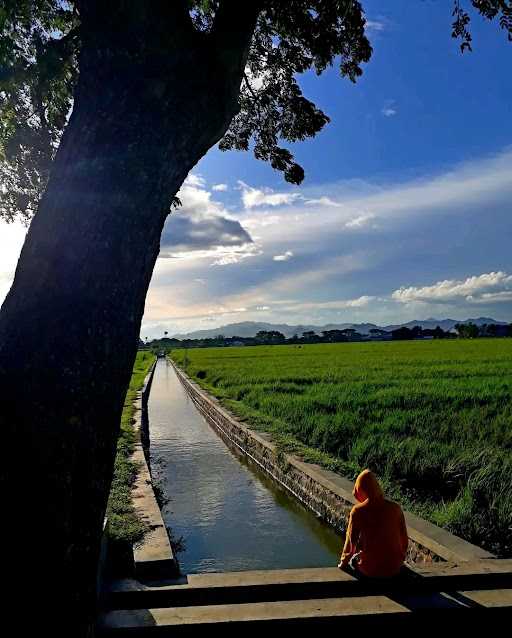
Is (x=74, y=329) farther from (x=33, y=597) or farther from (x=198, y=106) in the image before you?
(x=198, y=106)

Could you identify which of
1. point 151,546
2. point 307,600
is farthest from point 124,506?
point 307,600

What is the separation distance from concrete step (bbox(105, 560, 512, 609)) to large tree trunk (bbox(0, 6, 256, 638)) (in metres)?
1.68

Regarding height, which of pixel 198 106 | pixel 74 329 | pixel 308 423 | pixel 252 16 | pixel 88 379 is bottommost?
pixel 308 423

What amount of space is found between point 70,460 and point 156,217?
108 cm

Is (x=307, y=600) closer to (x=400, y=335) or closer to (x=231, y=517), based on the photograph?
(x=231, y=517)

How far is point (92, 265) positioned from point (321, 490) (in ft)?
16.9

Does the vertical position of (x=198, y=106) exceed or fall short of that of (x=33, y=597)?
it exceeds it

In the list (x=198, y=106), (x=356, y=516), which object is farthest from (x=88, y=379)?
(x=356, y=516)

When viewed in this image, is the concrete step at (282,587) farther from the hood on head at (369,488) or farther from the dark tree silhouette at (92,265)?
the dark tree silhouette at (92,265)

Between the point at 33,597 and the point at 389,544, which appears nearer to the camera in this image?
the point at 33,597

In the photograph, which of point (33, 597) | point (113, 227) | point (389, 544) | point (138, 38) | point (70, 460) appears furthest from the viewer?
point (389, 544)

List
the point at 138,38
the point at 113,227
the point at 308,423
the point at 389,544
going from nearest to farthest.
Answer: the point at 113,227 < the point at 138,38 < the point at 389,544 < the point at 308,423

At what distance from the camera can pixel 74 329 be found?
6.56ft

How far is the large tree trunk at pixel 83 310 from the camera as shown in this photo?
184 cm
